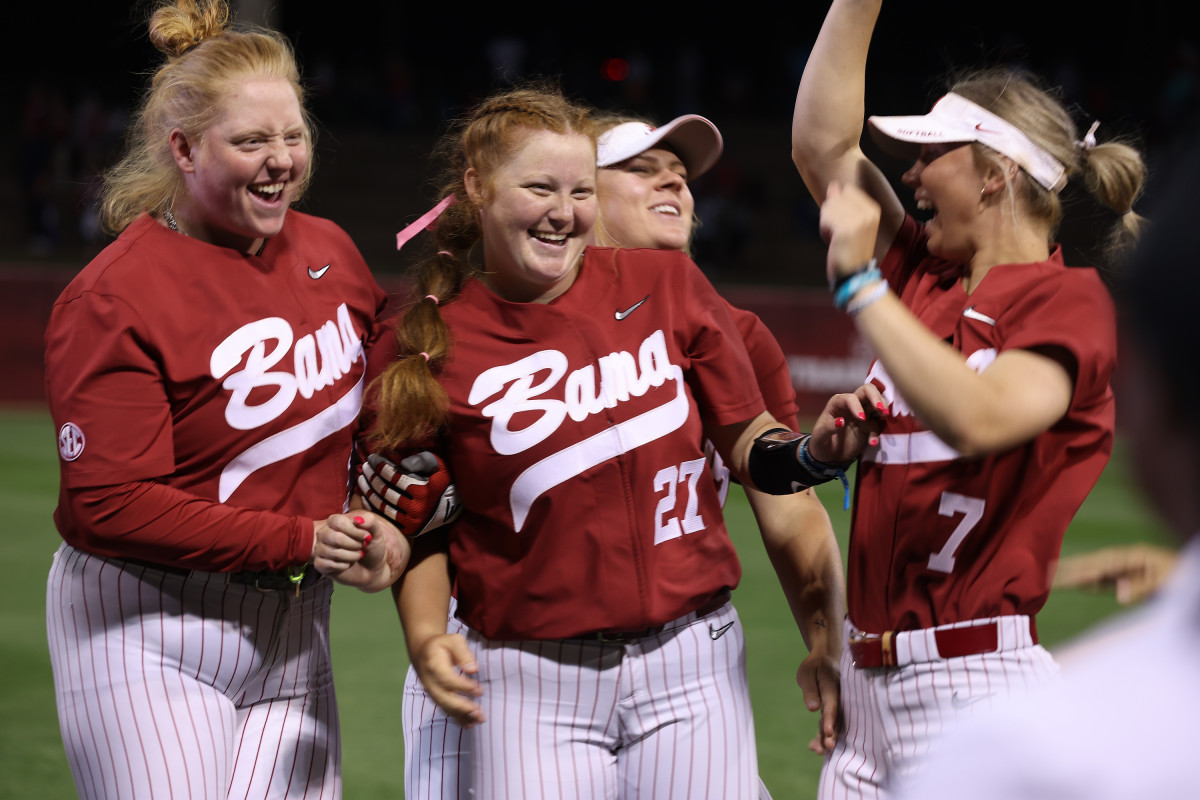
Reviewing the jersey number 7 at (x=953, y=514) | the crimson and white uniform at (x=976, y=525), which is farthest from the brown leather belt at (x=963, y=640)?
the jersey number 7 at (x=953, y=514)

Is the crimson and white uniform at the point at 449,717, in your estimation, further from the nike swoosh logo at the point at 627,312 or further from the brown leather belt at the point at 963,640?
the brown leather belt at the point at 963,640

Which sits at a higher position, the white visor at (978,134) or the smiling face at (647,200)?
the smiling face at (647,200)

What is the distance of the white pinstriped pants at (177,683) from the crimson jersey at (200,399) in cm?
12

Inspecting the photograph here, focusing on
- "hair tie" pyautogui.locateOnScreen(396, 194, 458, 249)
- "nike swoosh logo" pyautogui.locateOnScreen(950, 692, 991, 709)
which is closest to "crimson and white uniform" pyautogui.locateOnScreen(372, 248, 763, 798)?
"hair tie" pyautogui.locateOnScreen(396, 194, 458, 249)

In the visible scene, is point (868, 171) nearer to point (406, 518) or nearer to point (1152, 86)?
point (406, 518)

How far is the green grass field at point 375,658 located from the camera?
469 cm

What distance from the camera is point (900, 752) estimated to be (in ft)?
7.87

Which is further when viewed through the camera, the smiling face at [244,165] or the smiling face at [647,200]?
the smiling face at [647,200]

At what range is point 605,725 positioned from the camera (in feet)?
8.06

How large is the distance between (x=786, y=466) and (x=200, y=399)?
1.24 m

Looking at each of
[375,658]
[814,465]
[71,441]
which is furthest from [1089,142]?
[375,658]

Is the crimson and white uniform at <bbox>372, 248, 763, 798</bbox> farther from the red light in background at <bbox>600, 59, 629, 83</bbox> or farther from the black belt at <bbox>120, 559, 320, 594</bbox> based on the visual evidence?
the red light in background at <bbox>600, 59, 629, 83</bbox>

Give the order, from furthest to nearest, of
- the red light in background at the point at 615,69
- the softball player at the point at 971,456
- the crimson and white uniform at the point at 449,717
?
the red light in background at the point at 615,69, the crimson and white uniform at the point at 449,717, the softball player at the point at 971,456

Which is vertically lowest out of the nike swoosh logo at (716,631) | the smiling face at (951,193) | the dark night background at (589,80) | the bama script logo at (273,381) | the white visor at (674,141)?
the nike swoosh logo at (716,631)
